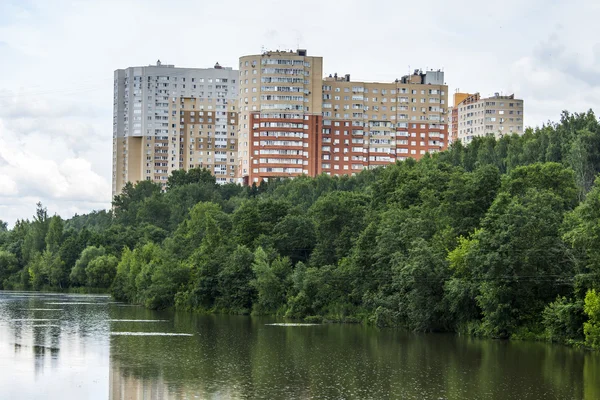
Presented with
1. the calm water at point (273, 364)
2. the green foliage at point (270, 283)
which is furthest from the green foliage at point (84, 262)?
the calm water at point (273, 364)

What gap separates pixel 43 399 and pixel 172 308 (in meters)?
69.6

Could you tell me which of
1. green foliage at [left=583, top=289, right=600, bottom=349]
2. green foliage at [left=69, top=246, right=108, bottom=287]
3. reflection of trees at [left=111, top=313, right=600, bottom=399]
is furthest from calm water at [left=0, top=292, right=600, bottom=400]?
green foliage at [left=69, top=246, right=108, bottom=287]

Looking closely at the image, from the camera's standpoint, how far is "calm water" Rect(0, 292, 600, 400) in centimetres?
4556

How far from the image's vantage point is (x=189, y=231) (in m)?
128

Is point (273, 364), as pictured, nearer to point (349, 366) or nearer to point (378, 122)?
point (349, 366)

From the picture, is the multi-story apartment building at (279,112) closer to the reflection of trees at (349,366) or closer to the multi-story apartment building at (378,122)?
the multi-story apartment building at (378,122)

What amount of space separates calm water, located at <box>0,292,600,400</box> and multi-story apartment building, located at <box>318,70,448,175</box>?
102 m

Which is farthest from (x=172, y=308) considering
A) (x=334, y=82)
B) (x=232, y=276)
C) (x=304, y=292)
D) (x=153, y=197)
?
(x=334, y=82)

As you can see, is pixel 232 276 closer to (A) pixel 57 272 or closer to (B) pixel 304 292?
(B) pixel 304 292

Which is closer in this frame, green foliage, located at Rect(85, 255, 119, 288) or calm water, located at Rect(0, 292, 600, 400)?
calm water, located at Rect(0, 292, 600, 400)

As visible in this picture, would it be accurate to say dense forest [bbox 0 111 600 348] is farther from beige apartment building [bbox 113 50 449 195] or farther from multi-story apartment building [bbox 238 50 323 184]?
beige apartment building [bbox 113 50 449 195]

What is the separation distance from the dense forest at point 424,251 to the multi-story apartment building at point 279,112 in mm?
24003

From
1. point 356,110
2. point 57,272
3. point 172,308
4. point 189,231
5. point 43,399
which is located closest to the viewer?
point 43,399

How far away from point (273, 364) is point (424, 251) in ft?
87.6
